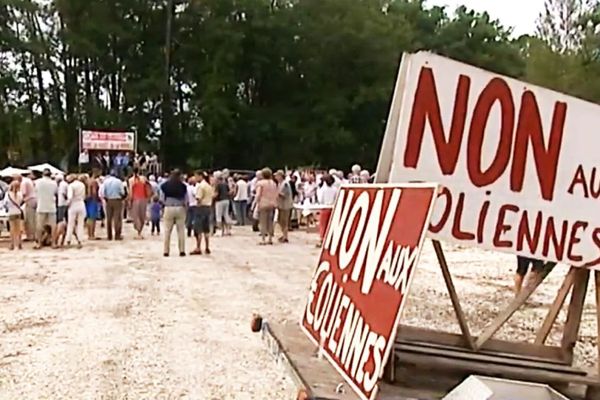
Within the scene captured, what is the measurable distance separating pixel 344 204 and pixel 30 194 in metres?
14.3

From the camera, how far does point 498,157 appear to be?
3.70 m

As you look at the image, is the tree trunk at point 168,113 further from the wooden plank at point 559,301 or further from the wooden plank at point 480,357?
the wooden plank at point 480,357

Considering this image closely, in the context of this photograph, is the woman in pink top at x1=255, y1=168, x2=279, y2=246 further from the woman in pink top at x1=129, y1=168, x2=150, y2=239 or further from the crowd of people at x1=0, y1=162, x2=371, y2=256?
the woman in pink top at x1=129, y1=168, x2=150, y2=239

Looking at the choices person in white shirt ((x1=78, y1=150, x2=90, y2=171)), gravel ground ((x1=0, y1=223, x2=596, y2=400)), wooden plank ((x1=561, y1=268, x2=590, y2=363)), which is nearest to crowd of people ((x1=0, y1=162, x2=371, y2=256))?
gravel ground ((x1=0, y1=223, x2=596, y2=400))

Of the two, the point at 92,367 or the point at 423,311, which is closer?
the point at 92,367

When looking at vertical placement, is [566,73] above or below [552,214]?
above

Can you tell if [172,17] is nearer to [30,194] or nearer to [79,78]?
[79,78]

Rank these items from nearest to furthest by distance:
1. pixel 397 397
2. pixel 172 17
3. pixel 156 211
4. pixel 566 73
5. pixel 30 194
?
1. pixel 397 397
2. pixel 30 194
3. pixel 156 211
4. pixel 566 73
5. pixel 172 17

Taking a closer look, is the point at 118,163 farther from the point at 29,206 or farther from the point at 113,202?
the point at 29,206

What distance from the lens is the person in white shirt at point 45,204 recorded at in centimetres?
1658

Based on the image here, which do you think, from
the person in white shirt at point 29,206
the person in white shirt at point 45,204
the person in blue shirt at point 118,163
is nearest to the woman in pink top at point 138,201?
the person in white shirt at point 29,206

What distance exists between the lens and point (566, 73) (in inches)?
1335

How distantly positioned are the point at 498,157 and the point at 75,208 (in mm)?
15119

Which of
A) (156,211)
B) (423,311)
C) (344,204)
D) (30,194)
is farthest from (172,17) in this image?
(344,204)
